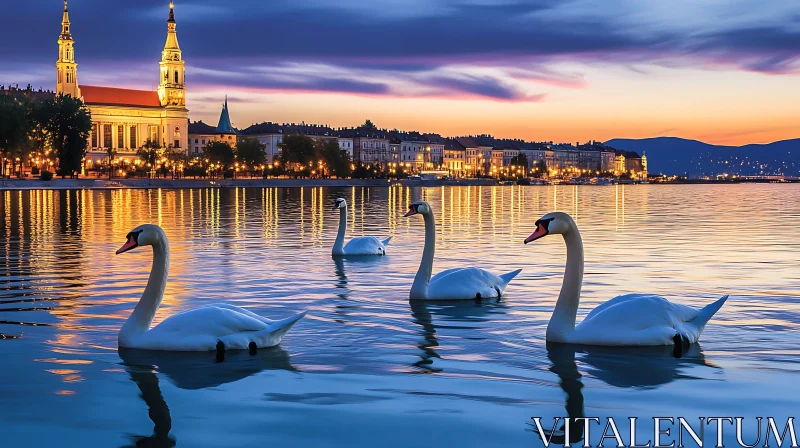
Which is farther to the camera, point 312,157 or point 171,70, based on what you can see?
point 171,70

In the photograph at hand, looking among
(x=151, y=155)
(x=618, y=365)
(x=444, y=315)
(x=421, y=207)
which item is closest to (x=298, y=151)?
(x=151, y=155)

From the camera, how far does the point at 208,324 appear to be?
880 cm

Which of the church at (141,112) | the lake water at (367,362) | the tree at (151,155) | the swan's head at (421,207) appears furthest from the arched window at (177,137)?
the swan's head at (421,207)

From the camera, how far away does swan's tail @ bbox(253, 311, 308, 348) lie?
9.01m

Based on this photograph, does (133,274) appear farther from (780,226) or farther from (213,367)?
(780,226)

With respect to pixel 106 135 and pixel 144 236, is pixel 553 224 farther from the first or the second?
pixel 106 135

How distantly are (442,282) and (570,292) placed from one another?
145 inches

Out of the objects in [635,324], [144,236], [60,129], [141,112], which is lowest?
[635,324]

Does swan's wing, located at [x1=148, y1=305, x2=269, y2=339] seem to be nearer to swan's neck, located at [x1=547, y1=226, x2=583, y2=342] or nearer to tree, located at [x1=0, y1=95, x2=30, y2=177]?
swan's neck, located at [x1=547, y1=226, x2=583, y2=342]

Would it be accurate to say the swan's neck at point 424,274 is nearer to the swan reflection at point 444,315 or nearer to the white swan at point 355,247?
the swan reflection at point 444,315

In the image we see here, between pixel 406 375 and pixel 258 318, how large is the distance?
185cm

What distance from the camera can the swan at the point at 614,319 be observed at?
900cm

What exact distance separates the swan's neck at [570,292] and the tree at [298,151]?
142 m

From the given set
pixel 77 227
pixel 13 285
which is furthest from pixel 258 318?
pixel 77 227
